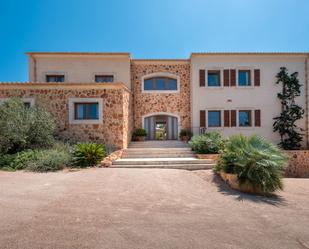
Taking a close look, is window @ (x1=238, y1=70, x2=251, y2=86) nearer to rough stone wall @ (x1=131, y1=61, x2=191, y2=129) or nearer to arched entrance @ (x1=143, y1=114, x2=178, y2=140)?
rough stone wall @ (x1=131, y1=61, x2=191, y2=129)

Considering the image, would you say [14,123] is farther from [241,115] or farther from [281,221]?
[241,115]

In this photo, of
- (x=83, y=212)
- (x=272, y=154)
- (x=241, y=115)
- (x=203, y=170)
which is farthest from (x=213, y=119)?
(x=83, y=212)

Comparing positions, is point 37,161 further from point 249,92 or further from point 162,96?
point 249,92

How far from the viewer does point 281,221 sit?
376 centimetres

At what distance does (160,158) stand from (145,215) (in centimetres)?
610

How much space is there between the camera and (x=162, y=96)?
1522 centimetres

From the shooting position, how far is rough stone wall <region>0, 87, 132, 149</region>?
11.1 metres

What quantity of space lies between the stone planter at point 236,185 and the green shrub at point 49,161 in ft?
22.8

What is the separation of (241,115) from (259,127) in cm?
165

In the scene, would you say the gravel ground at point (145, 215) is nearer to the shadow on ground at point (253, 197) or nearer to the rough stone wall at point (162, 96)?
the shadow on ground at point (253, 197)

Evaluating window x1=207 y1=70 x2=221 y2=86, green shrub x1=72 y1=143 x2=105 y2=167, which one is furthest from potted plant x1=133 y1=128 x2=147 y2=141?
window x1=207 y1=70 x2=221 y2=86

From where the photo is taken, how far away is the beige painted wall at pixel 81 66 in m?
14.4

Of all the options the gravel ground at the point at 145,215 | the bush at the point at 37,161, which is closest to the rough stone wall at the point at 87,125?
the bush at the point at 37,161

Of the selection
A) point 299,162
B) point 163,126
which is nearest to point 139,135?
point 163,126
